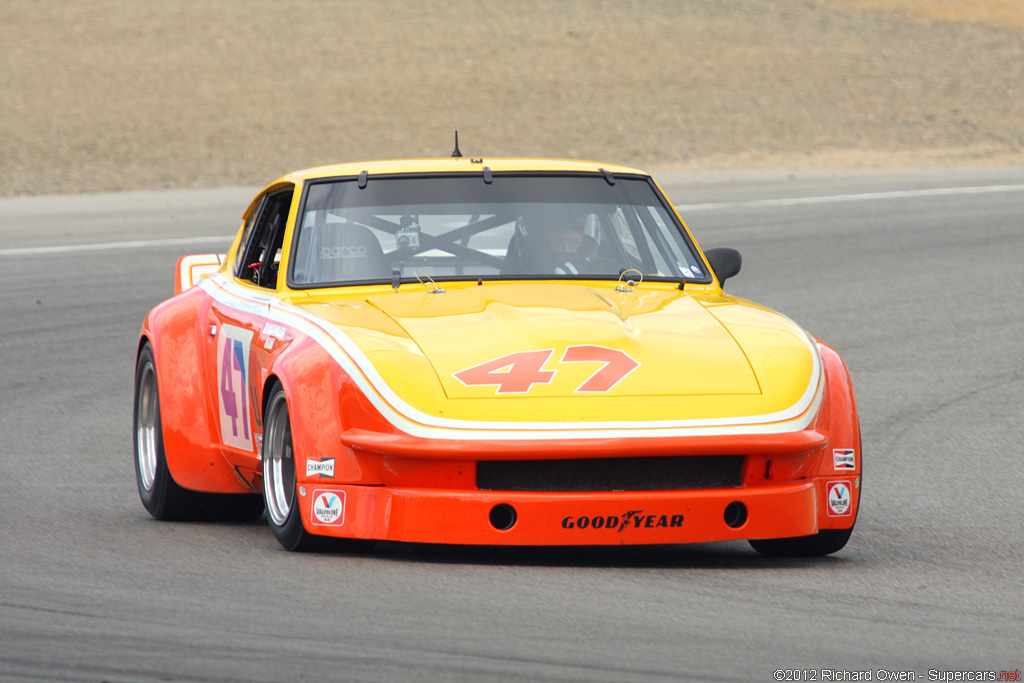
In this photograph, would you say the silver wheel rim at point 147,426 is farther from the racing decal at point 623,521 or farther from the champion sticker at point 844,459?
the champion sticker at point 844,459

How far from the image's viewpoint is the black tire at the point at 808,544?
212 inches

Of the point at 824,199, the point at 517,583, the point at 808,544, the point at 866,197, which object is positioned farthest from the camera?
the point at 866,197

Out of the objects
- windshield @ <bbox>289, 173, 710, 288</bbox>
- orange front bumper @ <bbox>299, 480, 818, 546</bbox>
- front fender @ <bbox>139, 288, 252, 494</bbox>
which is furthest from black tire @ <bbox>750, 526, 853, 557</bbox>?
front fender @ <bbox>139, 288, 252, 494</bbox>

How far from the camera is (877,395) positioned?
32.1 ft

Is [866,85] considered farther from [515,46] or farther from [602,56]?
[515,46]

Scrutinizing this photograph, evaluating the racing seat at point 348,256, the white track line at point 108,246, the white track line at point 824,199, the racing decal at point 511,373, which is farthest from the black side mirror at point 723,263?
the white track line at point 824,199

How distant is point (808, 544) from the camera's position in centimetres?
545

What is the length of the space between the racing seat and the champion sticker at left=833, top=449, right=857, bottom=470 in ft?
6.10

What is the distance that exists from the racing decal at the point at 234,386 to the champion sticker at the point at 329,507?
812mm

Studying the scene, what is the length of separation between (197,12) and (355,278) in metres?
45.4

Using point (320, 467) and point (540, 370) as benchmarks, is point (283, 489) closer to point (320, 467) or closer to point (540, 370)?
point (320, 467)

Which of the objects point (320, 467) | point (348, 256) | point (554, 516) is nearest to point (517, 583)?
point (554, 516)

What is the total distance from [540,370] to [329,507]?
2.62ft

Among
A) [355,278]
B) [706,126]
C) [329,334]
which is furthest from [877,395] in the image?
[706,126]
